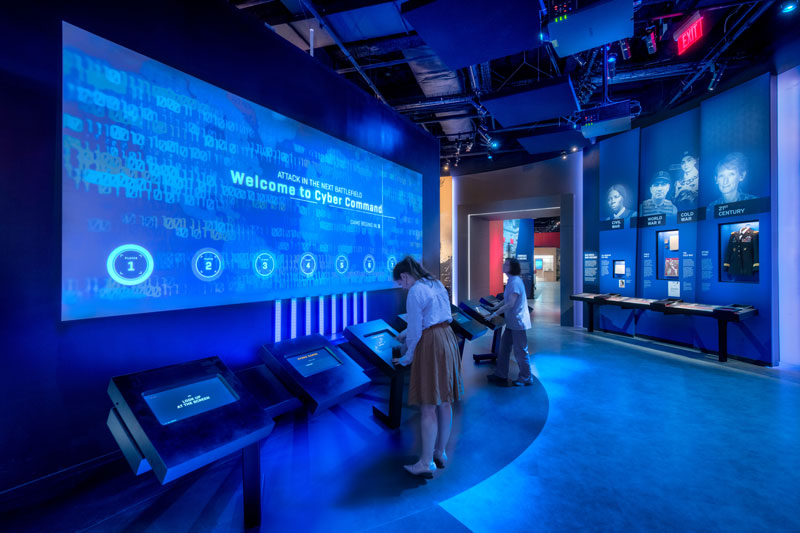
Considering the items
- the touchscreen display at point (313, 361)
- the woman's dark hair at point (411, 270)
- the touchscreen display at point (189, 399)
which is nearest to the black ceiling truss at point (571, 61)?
the woman's dark hair at point (411, 270)

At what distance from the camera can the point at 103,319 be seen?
2.17 meters

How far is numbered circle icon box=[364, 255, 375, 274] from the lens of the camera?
4.29 meters

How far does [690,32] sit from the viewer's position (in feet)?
16.0

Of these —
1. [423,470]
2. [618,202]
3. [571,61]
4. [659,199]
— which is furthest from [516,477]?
[618,202]

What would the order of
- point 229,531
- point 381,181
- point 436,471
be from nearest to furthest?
point 229,531 → point 436,471 → point 381,181

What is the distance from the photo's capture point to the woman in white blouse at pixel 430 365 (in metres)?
2.37

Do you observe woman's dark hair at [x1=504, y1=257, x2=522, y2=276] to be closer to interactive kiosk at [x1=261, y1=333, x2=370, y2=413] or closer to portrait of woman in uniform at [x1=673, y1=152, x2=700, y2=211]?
interactive kiosk at [x1=261, y1=333, x2=370, y2=413]

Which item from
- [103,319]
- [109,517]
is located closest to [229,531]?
[109,517]

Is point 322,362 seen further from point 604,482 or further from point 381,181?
point 381,181

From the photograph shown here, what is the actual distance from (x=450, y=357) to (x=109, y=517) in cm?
232

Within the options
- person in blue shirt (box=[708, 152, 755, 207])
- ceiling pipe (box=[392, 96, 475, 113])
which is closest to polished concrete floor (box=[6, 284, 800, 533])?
person in blue shirt (box=[708, 152, 755, 207])

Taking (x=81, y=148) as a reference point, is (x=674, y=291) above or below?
below

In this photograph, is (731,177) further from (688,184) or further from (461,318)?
(461,318)

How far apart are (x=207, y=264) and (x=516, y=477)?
2916mm
